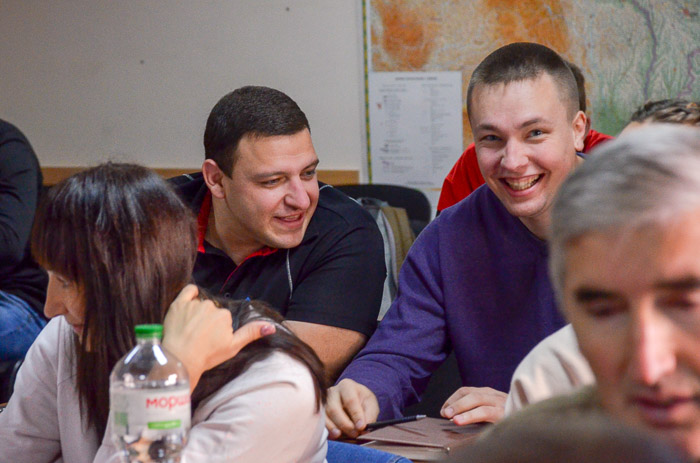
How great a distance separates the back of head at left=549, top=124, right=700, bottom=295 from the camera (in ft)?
1.73

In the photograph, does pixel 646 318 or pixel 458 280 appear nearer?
pixel 646 318

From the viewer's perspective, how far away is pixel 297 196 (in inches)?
86.9

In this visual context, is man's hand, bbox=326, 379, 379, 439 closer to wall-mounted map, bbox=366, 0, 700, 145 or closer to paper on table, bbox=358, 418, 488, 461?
paper on table, bbox=358, 418, 488, 461

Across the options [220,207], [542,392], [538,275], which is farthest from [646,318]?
[220,207]

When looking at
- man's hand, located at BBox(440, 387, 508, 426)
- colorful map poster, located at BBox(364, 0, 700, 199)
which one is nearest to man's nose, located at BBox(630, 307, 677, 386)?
man's hand, located at BBox(440, 387, 508, 426)

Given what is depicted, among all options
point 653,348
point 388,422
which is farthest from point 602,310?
point 388,422

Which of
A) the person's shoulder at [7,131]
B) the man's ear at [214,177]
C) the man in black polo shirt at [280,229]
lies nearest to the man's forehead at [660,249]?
the man in black polo shirt at [280,229]

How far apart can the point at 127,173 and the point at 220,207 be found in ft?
3.38

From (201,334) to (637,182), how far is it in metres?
0.79

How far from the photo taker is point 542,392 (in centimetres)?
103

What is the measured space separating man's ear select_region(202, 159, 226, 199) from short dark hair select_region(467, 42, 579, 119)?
75cm

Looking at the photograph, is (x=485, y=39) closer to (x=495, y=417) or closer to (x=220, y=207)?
(x=220, y=207)

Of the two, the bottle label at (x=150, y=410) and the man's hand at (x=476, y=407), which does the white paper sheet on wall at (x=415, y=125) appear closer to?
the man's hand at (x=476, y=407)

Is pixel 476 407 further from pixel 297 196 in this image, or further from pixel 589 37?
pixel 589 37
